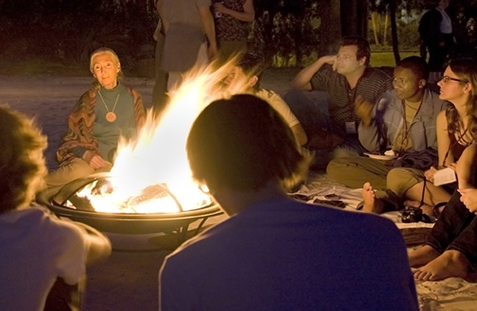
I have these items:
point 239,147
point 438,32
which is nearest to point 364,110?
point 239,147

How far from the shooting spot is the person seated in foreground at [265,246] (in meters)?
1.70

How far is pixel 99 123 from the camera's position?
588 centimetres

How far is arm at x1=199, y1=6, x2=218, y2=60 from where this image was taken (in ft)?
23.3

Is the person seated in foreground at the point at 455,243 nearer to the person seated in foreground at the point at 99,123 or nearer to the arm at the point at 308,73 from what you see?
the person seated in foreground at the point at 99,123

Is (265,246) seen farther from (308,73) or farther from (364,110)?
(308,73)

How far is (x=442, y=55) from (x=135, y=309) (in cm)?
1132

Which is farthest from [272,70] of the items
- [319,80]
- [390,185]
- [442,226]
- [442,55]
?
[442,226]

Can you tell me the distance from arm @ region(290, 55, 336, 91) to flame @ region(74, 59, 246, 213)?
2.02 metres

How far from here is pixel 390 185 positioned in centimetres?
596

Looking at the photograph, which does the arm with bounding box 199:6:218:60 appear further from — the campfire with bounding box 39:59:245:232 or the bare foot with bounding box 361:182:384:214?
the bare foot with bounding box 361:182:384:214

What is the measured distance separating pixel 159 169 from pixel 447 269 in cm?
185

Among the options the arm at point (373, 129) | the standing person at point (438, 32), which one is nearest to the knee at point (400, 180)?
the arm at point (373, 129)

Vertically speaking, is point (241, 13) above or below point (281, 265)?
above

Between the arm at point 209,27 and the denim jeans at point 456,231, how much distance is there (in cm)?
347
